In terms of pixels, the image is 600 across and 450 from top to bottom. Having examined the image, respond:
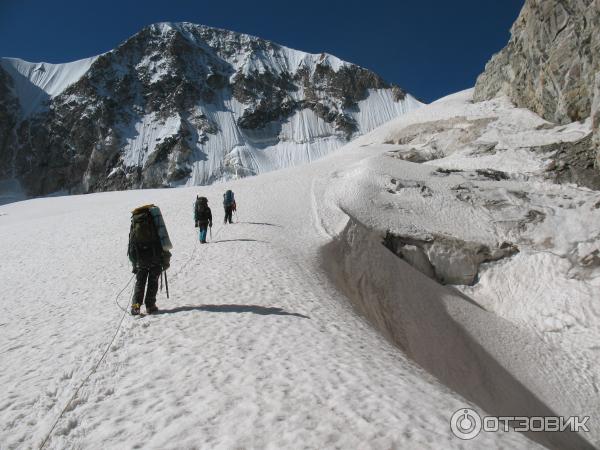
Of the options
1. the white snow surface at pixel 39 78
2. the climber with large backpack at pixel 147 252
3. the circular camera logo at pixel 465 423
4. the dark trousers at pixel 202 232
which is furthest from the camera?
the white snow surface at pixel 39 78

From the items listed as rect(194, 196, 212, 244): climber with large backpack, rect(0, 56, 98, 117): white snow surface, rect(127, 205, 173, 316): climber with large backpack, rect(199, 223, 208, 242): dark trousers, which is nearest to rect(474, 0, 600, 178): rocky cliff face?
rect(194, 196, 212, 244): climber with large backpack

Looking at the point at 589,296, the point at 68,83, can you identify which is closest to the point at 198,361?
the point at 589,296

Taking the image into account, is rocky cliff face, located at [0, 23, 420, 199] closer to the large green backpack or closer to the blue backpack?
the blue backpack

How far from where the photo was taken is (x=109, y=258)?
1183 cm

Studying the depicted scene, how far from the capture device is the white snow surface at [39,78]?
108375 millimetres

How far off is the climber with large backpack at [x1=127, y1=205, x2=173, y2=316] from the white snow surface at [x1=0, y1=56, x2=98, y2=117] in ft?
420

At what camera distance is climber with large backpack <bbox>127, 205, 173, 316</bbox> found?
19.9ft

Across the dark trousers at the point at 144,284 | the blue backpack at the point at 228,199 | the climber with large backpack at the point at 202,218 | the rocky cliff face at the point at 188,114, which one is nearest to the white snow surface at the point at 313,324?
the dark trousers at the point at 144,284

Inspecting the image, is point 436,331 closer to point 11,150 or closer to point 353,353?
point 353,353

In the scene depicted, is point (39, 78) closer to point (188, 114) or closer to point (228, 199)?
point (188, 114)

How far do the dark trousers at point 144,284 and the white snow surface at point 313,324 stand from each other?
0.38 m

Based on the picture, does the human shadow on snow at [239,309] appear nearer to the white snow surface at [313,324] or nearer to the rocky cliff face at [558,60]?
the white snow surface at [313,324]

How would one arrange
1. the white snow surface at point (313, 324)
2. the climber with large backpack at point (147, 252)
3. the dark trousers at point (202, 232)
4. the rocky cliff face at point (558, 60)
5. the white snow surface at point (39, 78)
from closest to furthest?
1. the white snow surface at point (313, 324)
2. the climber with large backpack at point (147, 252)
3. the dark trousers at point (202, 232)
4. the rocky cliff face at point (558, 60)
5. the white snow surface at point (39, 78)

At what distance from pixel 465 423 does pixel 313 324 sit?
277 centimetres
